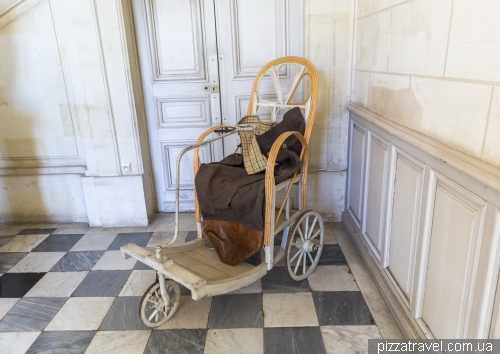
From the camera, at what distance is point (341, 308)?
185 centimetres

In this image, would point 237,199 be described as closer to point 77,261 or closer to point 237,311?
point 237,311

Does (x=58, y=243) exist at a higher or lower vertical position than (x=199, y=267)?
lower

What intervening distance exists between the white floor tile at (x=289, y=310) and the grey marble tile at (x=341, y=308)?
0.04 meters

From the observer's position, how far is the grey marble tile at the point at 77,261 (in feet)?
7.52

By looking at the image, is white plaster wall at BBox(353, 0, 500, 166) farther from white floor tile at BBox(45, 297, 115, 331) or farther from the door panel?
white floor tile at BBox(45, 297, 115, 331)

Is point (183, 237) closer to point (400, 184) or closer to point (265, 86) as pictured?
point (265, 86)

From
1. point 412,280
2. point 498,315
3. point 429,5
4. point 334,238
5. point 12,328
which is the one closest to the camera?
point 498,315

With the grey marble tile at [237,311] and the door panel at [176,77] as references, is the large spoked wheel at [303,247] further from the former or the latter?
the door panel at [176,77]

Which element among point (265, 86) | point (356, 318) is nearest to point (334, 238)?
point (356, 318)

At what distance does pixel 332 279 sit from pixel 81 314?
1.35 m

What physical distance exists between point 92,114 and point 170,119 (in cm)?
55

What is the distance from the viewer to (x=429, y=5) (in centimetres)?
140

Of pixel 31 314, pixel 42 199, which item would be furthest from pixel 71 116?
pixel 31 314

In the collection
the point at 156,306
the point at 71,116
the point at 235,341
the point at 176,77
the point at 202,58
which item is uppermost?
the point at 202,58
